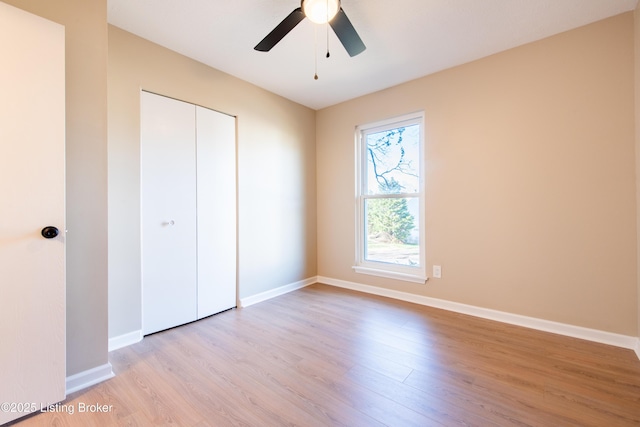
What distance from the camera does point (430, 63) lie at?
2666 mm

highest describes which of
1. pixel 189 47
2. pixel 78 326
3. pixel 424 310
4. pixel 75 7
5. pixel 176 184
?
pixel 189 47

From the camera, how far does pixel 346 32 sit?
169 centimetres

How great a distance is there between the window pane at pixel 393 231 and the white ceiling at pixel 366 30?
146cm

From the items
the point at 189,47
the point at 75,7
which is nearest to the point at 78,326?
the point at 75,7

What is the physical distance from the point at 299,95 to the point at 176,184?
1.89 metres

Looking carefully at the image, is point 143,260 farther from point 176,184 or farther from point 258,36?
point 258,36

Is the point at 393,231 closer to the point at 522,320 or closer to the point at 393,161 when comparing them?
the point at 393,161

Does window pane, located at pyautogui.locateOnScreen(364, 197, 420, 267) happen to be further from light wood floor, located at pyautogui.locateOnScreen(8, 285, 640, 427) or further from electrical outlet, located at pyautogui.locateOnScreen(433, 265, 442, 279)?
light wood floor, located at pyautogui.locateOnScreen(8, 285, 640, 427)

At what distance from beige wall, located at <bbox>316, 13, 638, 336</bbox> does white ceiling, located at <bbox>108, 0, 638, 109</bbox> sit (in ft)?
0.78

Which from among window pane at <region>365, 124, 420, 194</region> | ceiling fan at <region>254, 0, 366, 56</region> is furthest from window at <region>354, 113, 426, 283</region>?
ceiling fan at <region>254, 0, 366, 56</region>

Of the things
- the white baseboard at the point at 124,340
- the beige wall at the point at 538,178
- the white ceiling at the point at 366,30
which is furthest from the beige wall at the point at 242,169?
the beige wall at the point at 538,178

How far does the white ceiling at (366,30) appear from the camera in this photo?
189 centimetres

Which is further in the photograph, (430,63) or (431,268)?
(431,268)

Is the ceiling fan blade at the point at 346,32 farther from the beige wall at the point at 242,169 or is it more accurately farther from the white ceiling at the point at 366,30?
the beige wall at the point at 242,169
